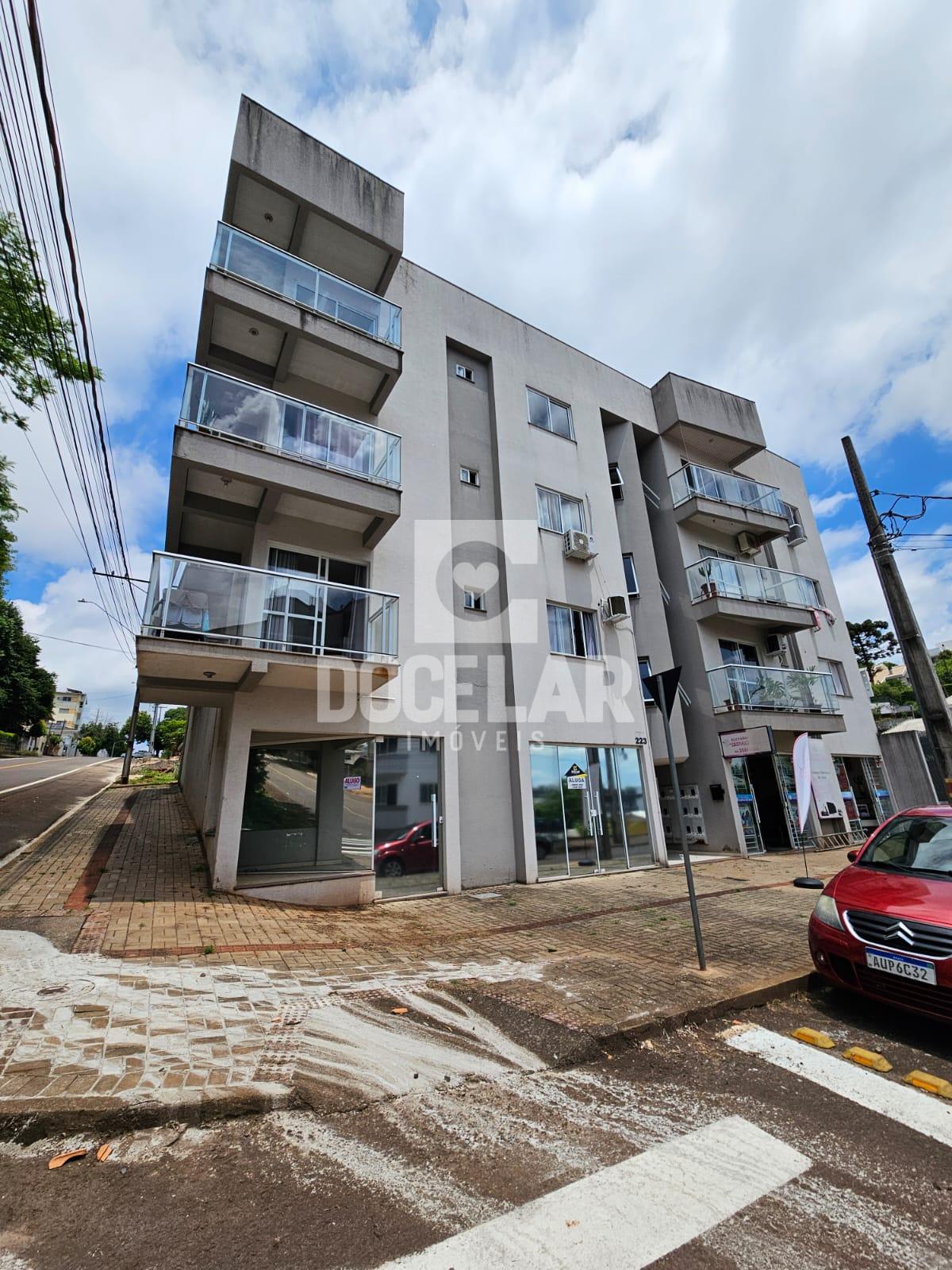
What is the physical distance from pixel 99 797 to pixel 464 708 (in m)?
16.0

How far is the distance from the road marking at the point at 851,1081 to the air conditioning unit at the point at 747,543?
663 inches

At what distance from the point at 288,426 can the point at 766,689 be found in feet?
45.3

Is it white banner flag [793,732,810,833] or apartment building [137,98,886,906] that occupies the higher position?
apartment building [137,98,886,906]

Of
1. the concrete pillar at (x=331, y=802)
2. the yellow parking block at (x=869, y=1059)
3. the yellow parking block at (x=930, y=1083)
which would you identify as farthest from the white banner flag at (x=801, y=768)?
the concrete pillar at (x=331, y=802)

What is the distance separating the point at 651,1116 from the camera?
3045mm

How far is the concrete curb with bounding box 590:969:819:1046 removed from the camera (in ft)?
13.0

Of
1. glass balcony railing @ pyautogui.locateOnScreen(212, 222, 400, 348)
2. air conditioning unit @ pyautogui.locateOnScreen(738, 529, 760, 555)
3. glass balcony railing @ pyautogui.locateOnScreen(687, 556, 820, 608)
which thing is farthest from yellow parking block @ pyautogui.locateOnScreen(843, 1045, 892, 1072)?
air conditioning unit @ pyautogui.locateOnScreen(738, 529, 760, 555)

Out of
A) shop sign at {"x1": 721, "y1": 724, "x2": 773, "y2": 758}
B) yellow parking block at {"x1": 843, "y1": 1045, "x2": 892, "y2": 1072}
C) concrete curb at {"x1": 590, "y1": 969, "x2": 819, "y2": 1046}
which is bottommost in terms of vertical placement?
yellow parking block at {"x1": 843, "y1": 1045, "x2": 892, "y2": 1072}

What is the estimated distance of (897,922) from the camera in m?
4.10

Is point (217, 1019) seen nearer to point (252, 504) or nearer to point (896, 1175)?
point (896, 1175)

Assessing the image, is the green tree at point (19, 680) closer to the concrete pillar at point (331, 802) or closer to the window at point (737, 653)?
the concrete pillar at point (331, 802)

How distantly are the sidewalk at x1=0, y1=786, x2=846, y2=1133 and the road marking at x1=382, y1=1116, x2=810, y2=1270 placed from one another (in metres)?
1.17

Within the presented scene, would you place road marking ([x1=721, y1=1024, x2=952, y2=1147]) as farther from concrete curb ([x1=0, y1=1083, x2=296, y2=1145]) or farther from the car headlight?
concrete curb ([x1=0, y1=1083, x2=296, y2=1145])

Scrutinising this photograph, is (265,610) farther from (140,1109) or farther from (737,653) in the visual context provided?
(737,653)
